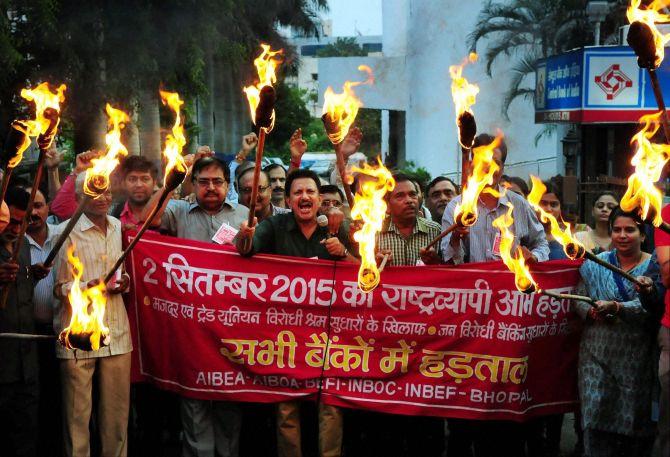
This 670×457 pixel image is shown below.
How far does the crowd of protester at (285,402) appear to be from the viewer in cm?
600

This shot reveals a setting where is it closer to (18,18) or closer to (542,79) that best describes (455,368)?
(18,18)

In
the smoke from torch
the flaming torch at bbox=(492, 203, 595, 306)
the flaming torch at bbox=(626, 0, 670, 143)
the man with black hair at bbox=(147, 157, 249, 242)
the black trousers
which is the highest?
the flaming torch at bbox=(626, 0, 670, 143)

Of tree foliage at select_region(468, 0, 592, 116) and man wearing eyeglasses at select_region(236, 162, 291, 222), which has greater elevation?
tree foliage at select_region(468, 0, 592, 116)

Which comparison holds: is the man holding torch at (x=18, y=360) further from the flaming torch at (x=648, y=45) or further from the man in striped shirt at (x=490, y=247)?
the flaming torch at (x=648, y=45)

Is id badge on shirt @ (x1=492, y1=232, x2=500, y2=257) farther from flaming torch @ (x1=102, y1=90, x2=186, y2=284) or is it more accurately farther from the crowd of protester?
flaming torch @ (x1=102, y1=90, x2=186, y2=284)

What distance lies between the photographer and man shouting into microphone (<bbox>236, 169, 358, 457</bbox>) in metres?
6.35

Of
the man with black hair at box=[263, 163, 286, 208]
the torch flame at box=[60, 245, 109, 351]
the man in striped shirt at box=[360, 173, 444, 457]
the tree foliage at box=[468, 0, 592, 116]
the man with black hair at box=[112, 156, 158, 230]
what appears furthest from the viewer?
the tree foliage at box=[468, 0, 592, 116]

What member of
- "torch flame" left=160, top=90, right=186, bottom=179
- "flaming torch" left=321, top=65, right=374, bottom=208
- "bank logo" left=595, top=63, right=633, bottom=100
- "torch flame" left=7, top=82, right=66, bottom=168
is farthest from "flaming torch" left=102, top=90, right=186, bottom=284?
"bank logo" left=595, top=63, right=633, bottom=100

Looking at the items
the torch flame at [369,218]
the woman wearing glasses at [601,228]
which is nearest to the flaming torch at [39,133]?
the torch flame at [369,218]

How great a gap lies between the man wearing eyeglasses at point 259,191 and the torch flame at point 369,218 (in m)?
1.31

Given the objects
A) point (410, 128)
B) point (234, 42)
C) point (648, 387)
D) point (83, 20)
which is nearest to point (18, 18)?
point (83, 20)

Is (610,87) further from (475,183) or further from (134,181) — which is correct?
(475,183)

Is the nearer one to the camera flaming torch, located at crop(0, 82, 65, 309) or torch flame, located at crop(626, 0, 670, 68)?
torch flame, located at crop(626, 0, 670, 68)

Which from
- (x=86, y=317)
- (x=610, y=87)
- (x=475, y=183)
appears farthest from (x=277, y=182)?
(x=610, y=87)
